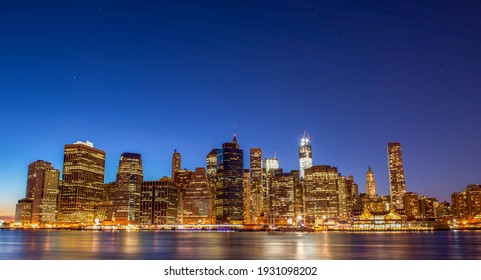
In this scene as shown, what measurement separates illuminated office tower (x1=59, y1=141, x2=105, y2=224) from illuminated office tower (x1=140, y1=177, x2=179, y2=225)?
62.4 ft

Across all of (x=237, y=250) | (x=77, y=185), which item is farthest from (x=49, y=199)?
(x=237, y=250)

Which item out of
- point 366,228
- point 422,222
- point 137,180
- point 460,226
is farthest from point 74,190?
point 460,226

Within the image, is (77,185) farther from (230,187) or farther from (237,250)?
(237,250)

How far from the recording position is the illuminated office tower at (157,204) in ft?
572

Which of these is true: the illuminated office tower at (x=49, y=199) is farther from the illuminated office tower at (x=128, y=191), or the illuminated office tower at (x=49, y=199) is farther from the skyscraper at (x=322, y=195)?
the skyscraper at (x=322, y=195)

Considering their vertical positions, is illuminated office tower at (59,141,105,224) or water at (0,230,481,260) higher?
illuminated office tower at (59,141,105,224)

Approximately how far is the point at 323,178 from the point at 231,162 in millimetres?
37133

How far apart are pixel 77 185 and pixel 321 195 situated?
91036mm

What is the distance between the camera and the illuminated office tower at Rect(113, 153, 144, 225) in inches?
6747

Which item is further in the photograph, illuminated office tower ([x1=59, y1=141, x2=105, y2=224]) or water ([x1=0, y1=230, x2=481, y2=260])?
illuminated office tower ([x1=59, y1=141, x2=105, y2=224])

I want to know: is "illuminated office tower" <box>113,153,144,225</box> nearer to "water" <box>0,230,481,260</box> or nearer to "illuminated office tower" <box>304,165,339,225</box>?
"illuminated office tower" <box>304,165,339,225</box>

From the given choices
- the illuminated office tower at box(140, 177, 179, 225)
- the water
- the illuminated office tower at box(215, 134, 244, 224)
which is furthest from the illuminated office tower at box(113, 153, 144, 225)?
the water
